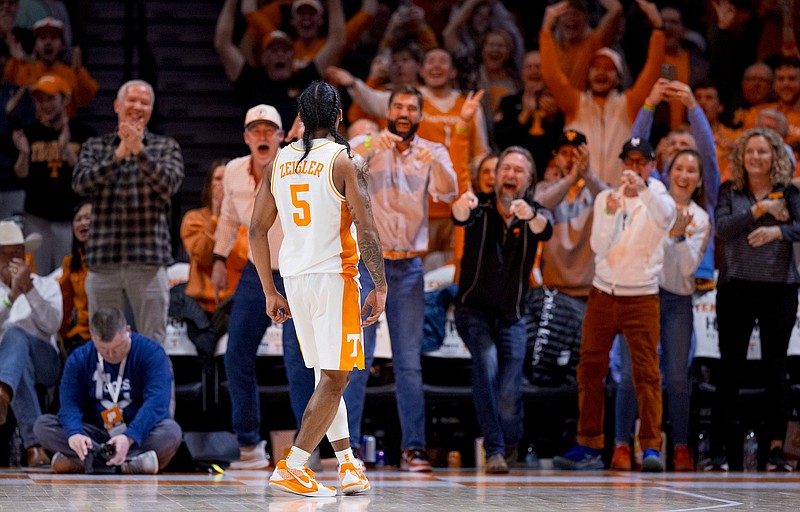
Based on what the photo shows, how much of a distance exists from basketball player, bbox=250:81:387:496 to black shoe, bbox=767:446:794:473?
11.9ft

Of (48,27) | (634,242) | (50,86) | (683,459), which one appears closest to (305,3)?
(48,27)

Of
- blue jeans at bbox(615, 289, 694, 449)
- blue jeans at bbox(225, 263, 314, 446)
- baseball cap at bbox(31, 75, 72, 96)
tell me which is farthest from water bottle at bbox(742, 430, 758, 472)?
baseball cap at bbox(31, 75, 72, 96)

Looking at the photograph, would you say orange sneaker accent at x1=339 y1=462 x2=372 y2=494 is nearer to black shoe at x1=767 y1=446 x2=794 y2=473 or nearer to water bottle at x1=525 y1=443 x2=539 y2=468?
water bottle at x1=525 y1=443 x2=539 y2=468

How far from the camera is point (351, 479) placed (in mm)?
6027

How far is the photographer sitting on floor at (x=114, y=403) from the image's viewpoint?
774cm

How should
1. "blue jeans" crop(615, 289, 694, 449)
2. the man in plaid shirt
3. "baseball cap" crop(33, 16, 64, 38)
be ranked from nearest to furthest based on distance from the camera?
the man in plaid shirt, "blue jeans" crop(615, 289, 694, 449), "baseball cap" crop(33, 16, 64, 38)

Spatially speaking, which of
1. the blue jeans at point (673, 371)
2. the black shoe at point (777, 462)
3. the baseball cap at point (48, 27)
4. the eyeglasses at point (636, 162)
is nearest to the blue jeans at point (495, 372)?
the blue jeans at point (673, 371)

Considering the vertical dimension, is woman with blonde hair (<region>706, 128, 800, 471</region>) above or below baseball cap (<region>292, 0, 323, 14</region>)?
below

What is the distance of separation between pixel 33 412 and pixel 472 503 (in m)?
3.91

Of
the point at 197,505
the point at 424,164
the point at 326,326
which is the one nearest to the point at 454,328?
the point at 424,164

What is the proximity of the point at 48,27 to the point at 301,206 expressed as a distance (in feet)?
20.6

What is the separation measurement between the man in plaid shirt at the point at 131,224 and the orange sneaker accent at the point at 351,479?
2.69m

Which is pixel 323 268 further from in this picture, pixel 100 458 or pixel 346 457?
pixel 100 458

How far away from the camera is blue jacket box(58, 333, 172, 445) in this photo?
7848mm
